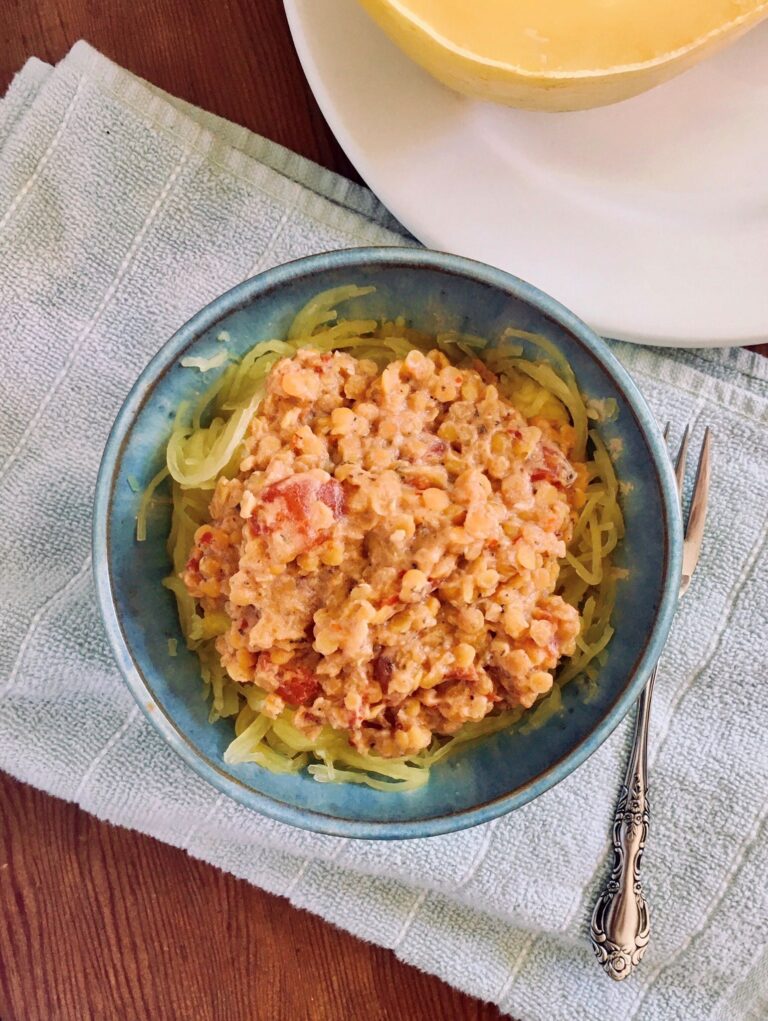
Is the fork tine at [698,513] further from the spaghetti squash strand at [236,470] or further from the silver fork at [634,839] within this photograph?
the spaghetti squash strand at [236,470]

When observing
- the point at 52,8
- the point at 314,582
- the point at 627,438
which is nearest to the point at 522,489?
the point at 627,438

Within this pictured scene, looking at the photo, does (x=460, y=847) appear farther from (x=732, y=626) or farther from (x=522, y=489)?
(x=522, y=489)

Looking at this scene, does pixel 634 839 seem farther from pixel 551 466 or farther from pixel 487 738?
pixel 551 466

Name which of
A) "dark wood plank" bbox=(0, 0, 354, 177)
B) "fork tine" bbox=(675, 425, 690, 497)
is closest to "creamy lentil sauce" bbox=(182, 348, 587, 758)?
"fork tine" bbox=(675, 425, 690, 497)

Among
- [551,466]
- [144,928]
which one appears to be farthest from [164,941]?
[551,466]

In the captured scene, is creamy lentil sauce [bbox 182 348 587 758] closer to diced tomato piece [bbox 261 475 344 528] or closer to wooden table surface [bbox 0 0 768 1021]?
diced tomato piece [bbox 261 475 344 528]

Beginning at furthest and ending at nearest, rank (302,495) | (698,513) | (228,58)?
1. (228,58)
2. (698,513)
3. (302,495)
